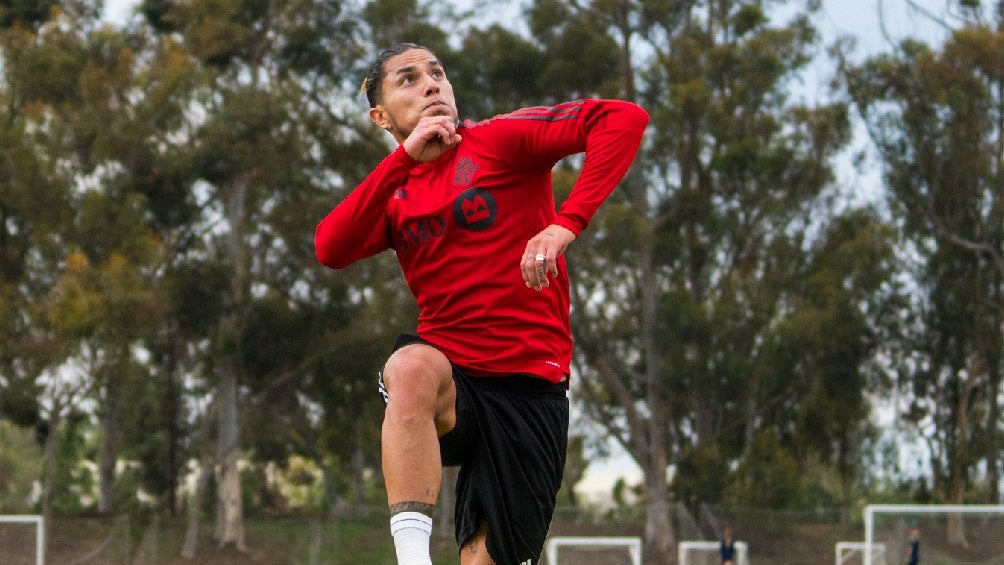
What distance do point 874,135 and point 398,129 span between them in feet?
111

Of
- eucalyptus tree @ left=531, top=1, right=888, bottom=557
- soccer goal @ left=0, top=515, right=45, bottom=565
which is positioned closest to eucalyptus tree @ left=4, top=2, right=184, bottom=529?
soccer goal @ left=0, top=515, right=45, bottom=565

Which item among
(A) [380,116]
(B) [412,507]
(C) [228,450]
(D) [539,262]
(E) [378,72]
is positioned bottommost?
(B) [412,507]

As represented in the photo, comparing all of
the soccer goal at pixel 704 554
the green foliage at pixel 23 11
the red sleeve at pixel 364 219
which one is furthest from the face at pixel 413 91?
the green foliage at pixel 23 11

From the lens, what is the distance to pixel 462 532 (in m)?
4.32

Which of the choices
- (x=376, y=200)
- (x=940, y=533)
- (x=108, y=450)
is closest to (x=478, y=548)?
(x=376, y=200)

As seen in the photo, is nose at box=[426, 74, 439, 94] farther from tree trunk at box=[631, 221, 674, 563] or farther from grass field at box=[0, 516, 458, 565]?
tree trunk at box=[631, 221, 674, 563]

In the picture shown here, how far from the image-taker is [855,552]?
2522 cm

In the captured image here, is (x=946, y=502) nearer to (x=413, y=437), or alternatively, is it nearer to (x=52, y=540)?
(x=52, y=540)

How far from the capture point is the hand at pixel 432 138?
4.09 meters

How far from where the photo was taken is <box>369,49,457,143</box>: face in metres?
4.39

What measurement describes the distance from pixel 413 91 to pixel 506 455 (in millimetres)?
1181

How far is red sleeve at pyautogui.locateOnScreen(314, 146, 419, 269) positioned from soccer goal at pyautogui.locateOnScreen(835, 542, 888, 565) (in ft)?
61.0

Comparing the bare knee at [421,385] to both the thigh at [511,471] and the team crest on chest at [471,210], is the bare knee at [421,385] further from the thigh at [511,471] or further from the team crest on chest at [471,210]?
the team crest on chest at [471,210]

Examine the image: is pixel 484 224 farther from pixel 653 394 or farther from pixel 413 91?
pixel 653 394
